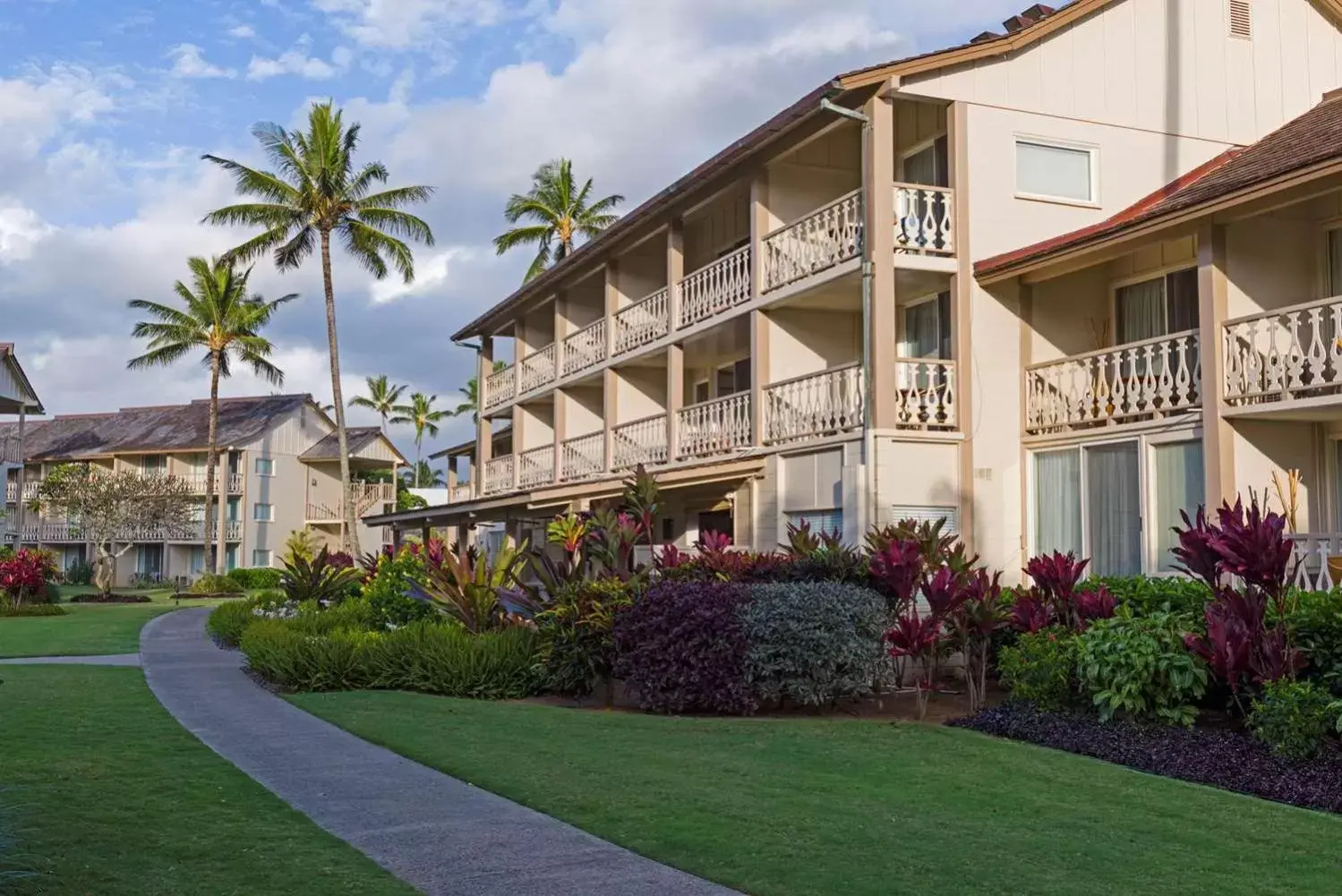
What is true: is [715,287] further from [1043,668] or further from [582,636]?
[1043,668]

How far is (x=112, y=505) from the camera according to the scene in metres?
46.8

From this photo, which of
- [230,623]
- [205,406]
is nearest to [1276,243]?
[230,623]

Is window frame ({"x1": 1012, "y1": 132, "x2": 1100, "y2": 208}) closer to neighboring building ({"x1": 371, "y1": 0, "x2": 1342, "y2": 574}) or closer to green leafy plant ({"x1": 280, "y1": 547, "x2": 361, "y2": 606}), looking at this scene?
neighboring building ({"x1": 371, "y1": 0, "x2": 1342, "y2": 574})

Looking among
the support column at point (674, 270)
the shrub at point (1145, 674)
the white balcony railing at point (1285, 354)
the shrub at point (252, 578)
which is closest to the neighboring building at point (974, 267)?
the white balcony railing at point (1285, 354)

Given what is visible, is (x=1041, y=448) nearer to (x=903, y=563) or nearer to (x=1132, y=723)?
(x=903, y=563)

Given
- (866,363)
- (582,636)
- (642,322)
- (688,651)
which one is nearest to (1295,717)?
(688,651)

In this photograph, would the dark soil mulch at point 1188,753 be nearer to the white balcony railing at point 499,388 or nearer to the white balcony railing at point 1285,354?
the white balcony railing at point 1285,354

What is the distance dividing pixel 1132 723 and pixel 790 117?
35.3 ft

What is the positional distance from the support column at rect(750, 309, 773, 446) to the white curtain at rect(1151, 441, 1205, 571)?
6.42 metres

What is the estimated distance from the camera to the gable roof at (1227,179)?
44.4 ft

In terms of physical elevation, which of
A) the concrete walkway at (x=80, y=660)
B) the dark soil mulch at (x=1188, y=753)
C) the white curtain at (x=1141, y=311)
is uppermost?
the white curtain at (x=1141, y=311)

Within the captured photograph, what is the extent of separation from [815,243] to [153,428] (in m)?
51.9

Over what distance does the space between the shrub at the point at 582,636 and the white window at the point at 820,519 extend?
471 cm

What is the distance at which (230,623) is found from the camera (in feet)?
75.3
